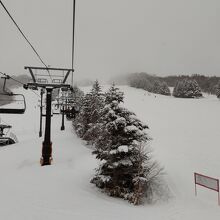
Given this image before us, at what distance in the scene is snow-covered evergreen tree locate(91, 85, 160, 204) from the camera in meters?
10.4

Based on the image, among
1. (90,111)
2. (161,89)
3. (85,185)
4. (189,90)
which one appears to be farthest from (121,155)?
(161,89)

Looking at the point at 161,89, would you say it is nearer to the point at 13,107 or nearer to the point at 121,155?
the point at 13,107

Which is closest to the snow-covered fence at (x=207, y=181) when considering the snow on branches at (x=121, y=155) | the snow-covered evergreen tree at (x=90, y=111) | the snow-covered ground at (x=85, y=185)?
the snow-covered ground at (x=85, y=185)

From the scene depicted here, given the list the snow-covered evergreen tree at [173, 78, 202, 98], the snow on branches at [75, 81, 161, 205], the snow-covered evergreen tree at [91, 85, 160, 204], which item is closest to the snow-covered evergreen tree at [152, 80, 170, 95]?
the snow-covered evergreen tree at [173, 78, 202, 98]

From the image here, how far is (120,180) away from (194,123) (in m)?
26.3

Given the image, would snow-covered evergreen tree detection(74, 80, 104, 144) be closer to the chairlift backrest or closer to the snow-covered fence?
the chairlift backrest

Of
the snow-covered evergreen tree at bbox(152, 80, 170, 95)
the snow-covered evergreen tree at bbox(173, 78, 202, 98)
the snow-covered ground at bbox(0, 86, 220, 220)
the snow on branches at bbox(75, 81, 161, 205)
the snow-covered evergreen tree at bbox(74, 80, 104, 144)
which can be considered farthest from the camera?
the snow-covered evergreen tree at bbox(152, 80, 170, 95)

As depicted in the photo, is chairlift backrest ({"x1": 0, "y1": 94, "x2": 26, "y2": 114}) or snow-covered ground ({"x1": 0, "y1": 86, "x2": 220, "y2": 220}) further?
chairlift backrest ({"x1": 0, "y1": 94, "x2": 26, "y2": 114})

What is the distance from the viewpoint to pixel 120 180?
34.9 feet

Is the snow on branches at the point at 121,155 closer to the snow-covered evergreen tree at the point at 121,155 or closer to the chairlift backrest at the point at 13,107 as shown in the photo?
the snow-covered evergreen tree at the point at 121,155

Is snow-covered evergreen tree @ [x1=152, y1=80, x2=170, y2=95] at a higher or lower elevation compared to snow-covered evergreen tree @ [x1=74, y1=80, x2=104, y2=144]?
higher

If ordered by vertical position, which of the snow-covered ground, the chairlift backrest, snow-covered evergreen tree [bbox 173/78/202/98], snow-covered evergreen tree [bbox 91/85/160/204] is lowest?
the snow-covered ground

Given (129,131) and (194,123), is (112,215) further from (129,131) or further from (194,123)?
(194,123)

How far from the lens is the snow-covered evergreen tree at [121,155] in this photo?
408 inches
